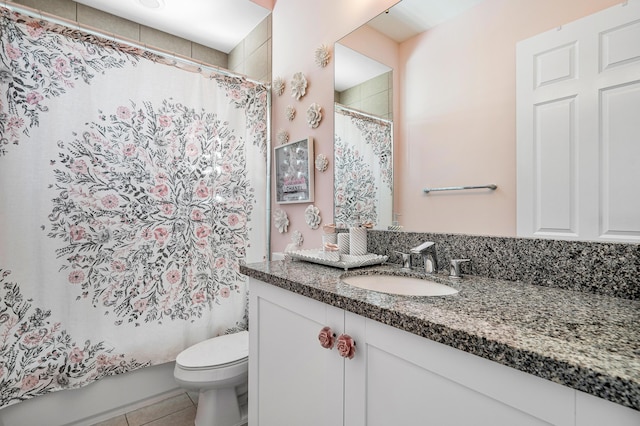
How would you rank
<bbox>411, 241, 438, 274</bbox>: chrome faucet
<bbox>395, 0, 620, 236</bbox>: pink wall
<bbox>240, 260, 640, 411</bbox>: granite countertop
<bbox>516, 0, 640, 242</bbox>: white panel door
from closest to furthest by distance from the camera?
<bbox>240, 260, 640, 411</bbox>: granite countertop < <bbox>516, 0, 640, 242</bbox>: white panel door < <bbox>395, 0, 620, 236</bbox>: pink wall < <bbox>411, 241, 438, 274</bbox>: chrome faucet

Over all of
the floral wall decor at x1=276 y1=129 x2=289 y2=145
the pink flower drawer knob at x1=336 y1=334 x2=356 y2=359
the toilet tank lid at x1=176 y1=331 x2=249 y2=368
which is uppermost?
the floral wall decor at x1=276 y1=129 x2=289 y2=145

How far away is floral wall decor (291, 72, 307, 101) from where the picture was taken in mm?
1877

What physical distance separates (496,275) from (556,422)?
23.2 inches

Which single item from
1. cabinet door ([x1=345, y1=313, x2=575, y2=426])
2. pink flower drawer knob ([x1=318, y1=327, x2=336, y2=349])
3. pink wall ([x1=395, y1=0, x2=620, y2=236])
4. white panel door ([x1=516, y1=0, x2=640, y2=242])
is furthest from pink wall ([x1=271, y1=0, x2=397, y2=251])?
cabinet door ([x1=345, y1=313, x2=575, y2=426])

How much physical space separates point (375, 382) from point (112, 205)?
1589mm

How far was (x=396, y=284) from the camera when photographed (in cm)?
115

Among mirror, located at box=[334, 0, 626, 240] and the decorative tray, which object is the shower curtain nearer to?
the decorative tray

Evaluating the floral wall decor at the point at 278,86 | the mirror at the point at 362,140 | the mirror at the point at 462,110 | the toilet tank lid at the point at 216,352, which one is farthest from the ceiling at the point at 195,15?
the toilet tank lid at the point at 216,352

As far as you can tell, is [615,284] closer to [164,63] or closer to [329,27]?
[329,27]

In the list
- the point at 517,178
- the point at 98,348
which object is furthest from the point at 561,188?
the point at 98,348

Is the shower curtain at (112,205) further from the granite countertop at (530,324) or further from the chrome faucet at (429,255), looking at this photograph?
the chrome faucet at (429,255)

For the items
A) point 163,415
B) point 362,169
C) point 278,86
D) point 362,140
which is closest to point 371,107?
point 362,140

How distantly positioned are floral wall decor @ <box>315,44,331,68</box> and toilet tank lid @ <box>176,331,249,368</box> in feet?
5.28

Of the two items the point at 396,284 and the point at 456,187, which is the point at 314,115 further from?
the point at 396,284
